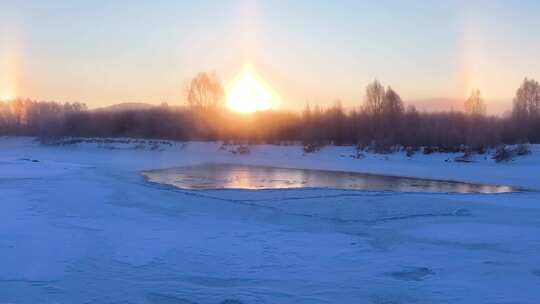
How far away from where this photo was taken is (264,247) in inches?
362

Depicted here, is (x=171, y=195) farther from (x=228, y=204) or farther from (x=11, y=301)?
(x=11, y=301)

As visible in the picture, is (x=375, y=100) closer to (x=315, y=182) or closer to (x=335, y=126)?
(x=335, y=126)

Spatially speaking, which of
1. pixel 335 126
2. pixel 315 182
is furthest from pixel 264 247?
pixel 335 126

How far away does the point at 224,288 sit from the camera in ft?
22.7

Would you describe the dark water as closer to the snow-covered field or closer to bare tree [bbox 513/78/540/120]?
the snow-covered field

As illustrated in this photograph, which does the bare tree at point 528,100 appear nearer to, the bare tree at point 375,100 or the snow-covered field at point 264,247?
the bare tree at point 375,100

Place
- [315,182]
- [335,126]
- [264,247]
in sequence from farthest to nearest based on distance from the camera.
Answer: [335,126] < [315,182] < [264,247]

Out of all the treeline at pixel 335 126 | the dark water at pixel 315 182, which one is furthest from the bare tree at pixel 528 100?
the dark water at pixel 315 182

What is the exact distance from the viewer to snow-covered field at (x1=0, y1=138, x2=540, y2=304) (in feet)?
22.2

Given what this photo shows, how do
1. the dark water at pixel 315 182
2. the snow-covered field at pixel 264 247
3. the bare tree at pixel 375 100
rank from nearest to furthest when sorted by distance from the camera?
1. the snow-covered field at pixel 264 247
2. the dark water at pixel 315 182
3. the bare tree at pixel 375 100

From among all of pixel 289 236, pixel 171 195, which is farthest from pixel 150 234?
pixel 171 195

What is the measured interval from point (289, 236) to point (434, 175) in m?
18.9

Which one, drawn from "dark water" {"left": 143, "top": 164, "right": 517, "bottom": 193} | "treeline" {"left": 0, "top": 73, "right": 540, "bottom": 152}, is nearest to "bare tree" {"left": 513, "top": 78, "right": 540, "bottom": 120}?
"treeline" {"left": 0, "top": 73, "right": 540, "bottom": 152}

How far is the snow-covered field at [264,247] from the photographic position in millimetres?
6777
